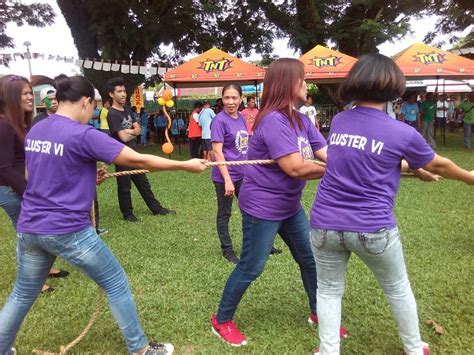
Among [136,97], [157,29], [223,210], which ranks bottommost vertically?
[223,210]

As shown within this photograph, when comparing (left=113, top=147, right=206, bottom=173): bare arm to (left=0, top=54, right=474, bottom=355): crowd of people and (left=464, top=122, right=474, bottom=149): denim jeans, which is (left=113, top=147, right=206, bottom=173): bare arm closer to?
(left=0, top=54, right=474, bottom=355): crowd of people

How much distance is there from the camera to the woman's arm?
13.4 ft

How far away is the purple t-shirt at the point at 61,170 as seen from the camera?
2277 millimetres

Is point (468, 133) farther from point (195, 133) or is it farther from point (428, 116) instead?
point (195, 133)

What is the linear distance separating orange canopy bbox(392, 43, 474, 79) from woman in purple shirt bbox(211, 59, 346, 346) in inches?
386

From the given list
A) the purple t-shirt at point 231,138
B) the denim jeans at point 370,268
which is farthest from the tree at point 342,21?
the denim jeans at point 370,268

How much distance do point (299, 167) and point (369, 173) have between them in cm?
45

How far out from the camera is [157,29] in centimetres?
1488

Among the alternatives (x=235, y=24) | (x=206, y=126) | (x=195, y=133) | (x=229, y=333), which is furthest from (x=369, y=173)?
(x=235, y=24)

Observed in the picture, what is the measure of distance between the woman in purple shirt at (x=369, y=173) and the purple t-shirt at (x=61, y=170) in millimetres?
1147

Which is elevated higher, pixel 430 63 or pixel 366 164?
pixel 430 63

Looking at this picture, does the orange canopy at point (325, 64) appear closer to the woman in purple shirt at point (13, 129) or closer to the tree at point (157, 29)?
the tree at point (157, 29)

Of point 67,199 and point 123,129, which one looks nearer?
point 67,199

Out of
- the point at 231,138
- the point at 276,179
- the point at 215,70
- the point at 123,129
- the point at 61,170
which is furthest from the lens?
the point at 215,70
